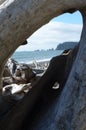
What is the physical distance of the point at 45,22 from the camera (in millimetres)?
4051

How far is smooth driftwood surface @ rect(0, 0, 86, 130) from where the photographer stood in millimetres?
3877

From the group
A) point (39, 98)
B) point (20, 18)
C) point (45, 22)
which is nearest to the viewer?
point (20, 18)

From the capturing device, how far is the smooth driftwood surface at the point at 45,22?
388 cm

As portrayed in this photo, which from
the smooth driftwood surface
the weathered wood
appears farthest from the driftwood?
the weathered wood

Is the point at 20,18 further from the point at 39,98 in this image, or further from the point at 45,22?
the point at 39,98

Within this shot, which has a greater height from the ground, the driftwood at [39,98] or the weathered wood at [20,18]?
the weathered wood at [20,18]

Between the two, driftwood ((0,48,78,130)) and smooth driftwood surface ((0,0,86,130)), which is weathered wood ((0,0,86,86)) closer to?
smooth driftwood surface ((0,0,86,130))

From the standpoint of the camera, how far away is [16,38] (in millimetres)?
3934

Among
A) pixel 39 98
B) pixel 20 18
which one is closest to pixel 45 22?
pixel 20 18

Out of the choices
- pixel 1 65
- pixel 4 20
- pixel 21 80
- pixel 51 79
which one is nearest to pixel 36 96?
pixel 51 79

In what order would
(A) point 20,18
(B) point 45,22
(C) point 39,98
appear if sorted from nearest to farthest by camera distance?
(A) point 20,18, (B) point 45,22, (C) point 39,98

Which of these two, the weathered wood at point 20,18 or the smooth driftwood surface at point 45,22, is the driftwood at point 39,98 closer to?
A: the smooth driftwood surface at point 45,22

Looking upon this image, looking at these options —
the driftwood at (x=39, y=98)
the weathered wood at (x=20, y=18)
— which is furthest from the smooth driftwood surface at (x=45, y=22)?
the driftwood at (x=39, y=98)

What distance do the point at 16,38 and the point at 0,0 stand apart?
26.3 inches
